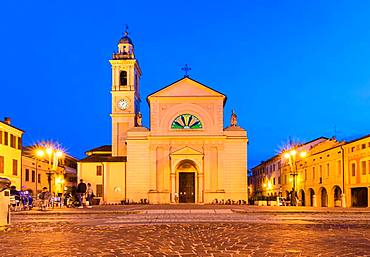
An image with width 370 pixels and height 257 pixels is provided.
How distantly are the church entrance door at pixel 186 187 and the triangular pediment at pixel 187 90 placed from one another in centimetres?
747

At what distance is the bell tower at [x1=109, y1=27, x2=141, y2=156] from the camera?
61.9 m

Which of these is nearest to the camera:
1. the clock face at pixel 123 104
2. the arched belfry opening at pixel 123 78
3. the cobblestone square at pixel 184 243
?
the cobblestone square at pixel 184 243

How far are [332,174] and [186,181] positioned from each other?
525 inches

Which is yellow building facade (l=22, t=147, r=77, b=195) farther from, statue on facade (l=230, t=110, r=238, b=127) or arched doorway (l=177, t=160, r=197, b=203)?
statue on facade (l=230, t=110, r=238, b=127)

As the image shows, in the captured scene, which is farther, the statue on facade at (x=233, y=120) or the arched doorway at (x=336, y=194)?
the statue on facade at (x=233, y=120)

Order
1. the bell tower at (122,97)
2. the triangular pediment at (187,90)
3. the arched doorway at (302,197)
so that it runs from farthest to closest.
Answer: the bell tower at (122,97)
the arched doorway at (302,197)
the triangular pediment at (187,90)

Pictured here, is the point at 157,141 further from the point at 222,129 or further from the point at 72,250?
the point at 72,250

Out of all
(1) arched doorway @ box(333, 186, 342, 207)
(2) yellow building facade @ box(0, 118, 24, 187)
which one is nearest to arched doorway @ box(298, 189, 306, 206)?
(1) arched doorway @ box(333, 186, 342, 207)

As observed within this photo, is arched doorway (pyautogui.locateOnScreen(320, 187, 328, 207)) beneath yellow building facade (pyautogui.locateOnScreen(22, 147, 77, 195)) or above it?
beneath

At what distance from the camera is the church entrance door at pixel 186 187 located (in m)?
52.9

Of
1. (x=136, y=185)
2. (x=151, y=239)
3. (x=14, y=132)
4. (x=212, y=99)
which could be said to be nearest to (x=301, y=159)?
(x=212, y=99)

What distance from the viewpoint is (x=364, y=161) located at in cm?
4244

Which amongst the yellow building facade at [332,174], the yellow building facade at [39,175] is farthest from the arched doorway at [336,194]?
the yellow building facade at [39,175]

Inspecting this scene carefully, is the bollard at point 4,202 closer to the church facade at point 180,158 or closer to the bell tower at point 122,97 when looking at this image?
the church facade at point 180,158
